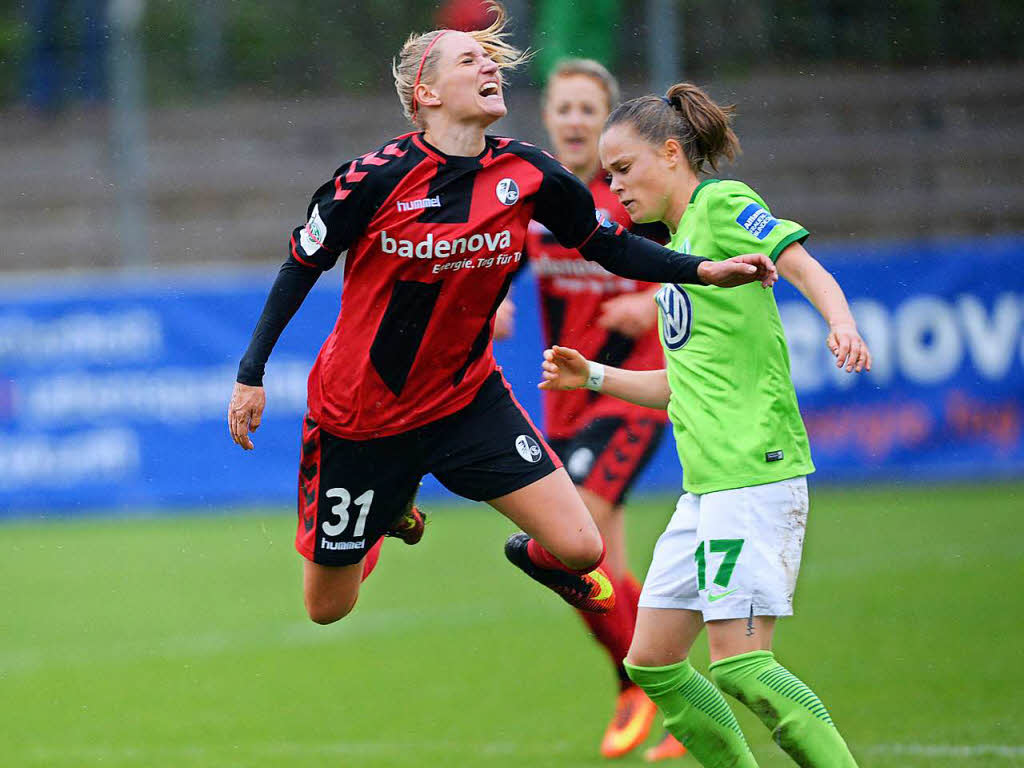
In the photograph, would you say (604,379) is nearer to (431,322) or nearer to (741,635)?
(431,322)

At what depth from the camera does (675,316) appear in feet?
14.8

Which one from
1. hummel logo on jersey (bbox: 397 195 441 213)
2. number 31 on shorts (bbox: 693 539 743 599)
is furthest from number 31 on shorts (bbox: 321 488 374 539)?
number 31 on shorts (bbox: 693 539 743 599)

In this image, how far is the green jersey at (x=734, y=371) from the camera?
13.8ft

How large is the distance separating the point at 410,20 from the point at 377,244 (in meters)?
13.1

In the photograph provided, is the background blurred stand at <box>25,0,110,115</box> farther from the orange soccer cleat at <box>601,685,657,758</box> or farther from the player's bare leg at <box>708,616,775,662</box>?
the player's bare leg at <box>708,616,775,662</box>

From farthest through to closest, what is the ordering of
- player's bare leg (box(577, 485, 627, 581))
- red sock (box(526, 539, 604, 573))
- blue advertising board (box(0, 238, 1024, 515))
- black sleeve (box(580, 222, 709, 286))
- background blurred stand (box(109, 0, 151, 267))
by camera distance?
background blurred stand (box(109, 0, 151, 267))
blue advertising board (box(0, 238, 1024, 515))
player's bare leg (box(577, 485, 627, 581))
red sock (box(526, 539, 604, 573))
black sleeve (box(580, 222, 709, 286))

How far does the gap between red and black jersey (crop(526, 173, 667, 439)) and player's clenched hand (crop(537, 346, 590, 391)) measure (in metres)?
1.50

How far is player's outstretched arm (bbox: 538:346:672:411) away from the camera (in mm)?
4789

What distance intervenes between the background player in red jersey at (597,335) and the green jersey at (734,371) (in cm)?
152

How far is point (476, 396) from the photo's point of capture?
521 centimetres

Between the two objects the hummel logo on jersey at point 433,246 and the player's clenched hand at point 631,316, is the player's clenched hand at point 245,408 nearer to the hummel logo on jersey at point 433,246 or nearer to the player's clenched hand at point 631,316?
the hummel logo on jersey at point 433,246

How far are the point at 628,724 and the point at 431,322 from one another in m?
1.80

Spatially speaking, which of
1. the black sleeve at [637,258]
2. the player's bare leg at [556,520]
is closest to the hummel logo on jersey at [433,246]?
the black sleeve at [637,258]

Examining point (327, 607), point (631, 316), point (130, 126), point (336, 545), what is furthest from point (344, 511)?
point (130, 126)
